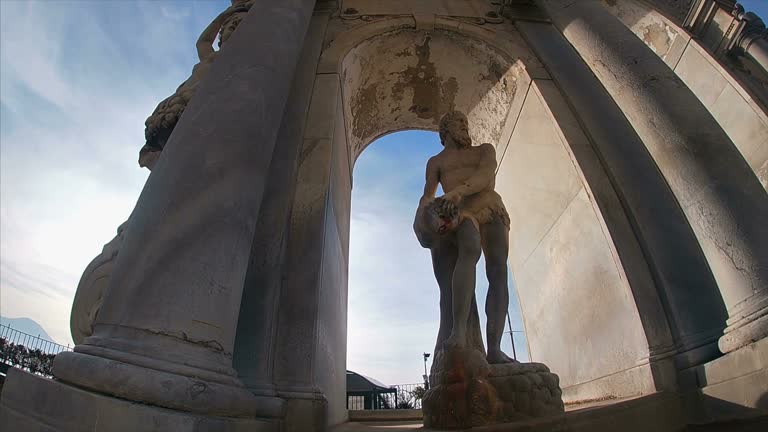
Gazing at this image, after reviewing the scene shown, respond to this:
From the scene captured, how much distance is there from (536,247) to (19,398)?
247 inches

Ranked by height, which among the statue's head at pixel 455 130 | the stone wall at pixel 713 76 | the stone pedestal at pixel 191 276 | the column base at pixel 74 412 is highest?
the stone wall at pixel 713 76

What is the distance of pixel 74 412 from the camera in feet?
5.65

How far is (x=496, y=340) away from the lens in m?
3.52

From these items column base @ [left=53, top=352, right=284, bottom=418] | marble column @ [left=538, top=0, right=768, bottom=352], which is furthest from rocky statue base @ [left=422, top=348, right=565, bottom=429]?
column base @ [left=53, top=352, right=284, bottom=418]

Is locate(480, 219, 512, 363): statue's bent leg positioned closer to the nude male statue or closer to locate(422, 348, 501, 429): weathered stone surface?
the nude male statue

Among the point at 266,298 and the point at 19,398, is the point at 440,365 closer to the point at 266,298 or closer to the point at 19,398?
the point at 266,298

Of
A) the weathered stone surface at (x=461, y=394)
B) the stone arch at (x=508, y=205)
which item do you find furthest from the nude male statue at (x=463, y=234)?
the stone arch at (x=508, y=205)

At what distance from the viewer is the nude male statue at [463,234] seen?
3424 millimetres

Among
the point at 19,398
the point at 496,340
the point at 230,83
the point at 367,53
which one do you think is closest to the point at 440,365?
the point at 496,340

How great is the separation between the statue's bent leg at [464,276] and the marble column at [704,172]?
171 cm

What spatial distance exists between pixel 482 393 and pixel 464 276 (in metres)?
0.92

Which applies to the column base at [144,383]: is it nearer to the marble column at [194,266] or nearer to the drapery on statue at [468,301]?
the marble column at [194,266]

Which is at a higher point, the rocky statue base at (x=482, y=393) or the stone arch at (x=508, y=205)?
the stone arch at (x=508, y=205)

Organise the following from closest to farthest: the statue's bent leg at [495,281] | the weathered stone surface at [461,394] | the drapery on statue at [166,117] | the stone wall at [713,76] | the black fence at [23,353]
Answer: the weathered stone surface at [461,394] → the statue's bent leg at [495,281] → the drapery on statue at [166,117] → the stone wall at [713,76] → the black fence at [23,353]
